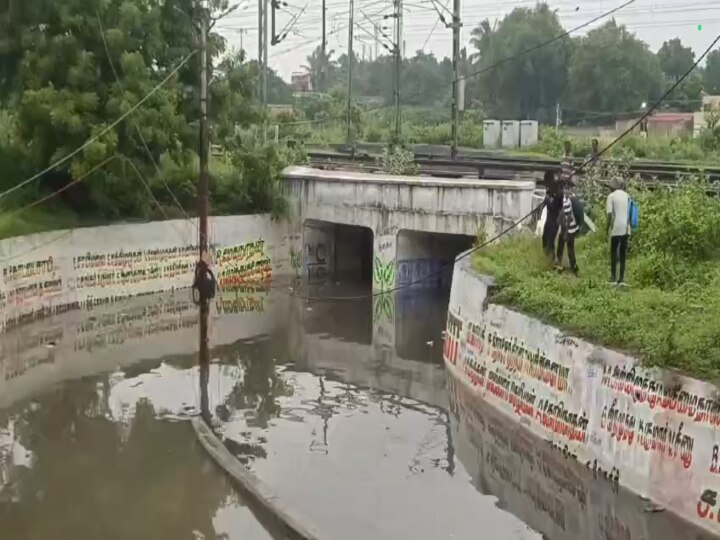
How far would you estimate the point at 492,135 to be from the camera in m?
53.9

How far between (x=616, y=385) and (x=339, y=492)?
4.00 m

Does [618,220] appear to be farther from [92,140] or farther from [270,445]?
[92,140]

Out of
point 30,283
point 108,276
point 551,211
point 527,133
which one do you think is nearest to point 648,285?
point 551,211

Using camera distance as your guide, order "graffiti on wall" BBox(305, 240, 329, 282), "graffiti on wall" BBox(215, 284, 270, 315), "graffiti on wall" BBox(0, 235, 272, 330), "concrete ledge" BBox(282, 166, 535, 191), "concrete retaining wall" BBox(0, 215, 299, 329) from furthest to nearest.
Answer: "graffiti on wall" BBox(305, 240, 329, 282) < "graffiti on wall" BBox(215, 284, 270, 315) < "concrete ledge" BBox(282, 166, 535, 191) < "concrete retaining wall" BBox(0, 215, 299, 329) < "graffiti on wall" BBox(0, 235, 272, 330)

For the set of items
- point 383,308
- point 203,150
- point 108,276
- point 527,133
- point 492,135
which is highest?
point 527,133

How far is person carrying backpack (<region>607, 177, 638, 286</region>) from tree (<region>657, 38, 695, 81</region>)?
64.7 m

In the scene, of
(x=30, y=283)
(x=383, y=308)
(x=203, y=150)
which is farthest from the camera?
(x=383, y=308)

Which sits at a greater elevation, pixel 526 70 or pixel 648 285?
pixel 526 70

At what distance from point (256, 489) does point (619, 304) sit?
6116 mm

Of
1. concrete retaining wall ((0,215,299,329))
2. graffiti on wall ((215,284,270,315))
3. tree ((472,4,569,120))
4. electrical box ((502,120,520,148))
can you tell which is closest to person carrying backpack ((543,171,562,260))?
graffiti on wall ((215,284,270,315))

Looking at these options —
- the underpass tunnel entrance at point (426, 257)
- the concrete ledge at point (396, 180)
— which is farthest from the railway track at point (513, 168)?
the underpass tunnel entrance at point (426, 257)

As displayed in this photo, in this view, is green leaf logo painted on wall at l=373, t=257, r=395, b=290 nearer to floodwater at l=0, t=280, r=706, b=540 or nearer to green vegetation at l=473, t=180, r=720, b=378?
floodwater at l=0, t=280, r=706, b=540

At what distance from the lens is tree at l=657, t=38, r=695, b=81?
7988cm

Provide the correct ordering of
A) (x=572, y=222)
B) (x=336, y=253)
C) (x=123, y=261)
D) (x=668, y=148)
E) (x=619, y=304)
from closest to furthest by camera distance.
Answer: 1. (x=619, y=304)
2. (x=572, y=222)
3. (x=123, y=261)
4. (x=336, y=253)
5. (x=668, y=148)
